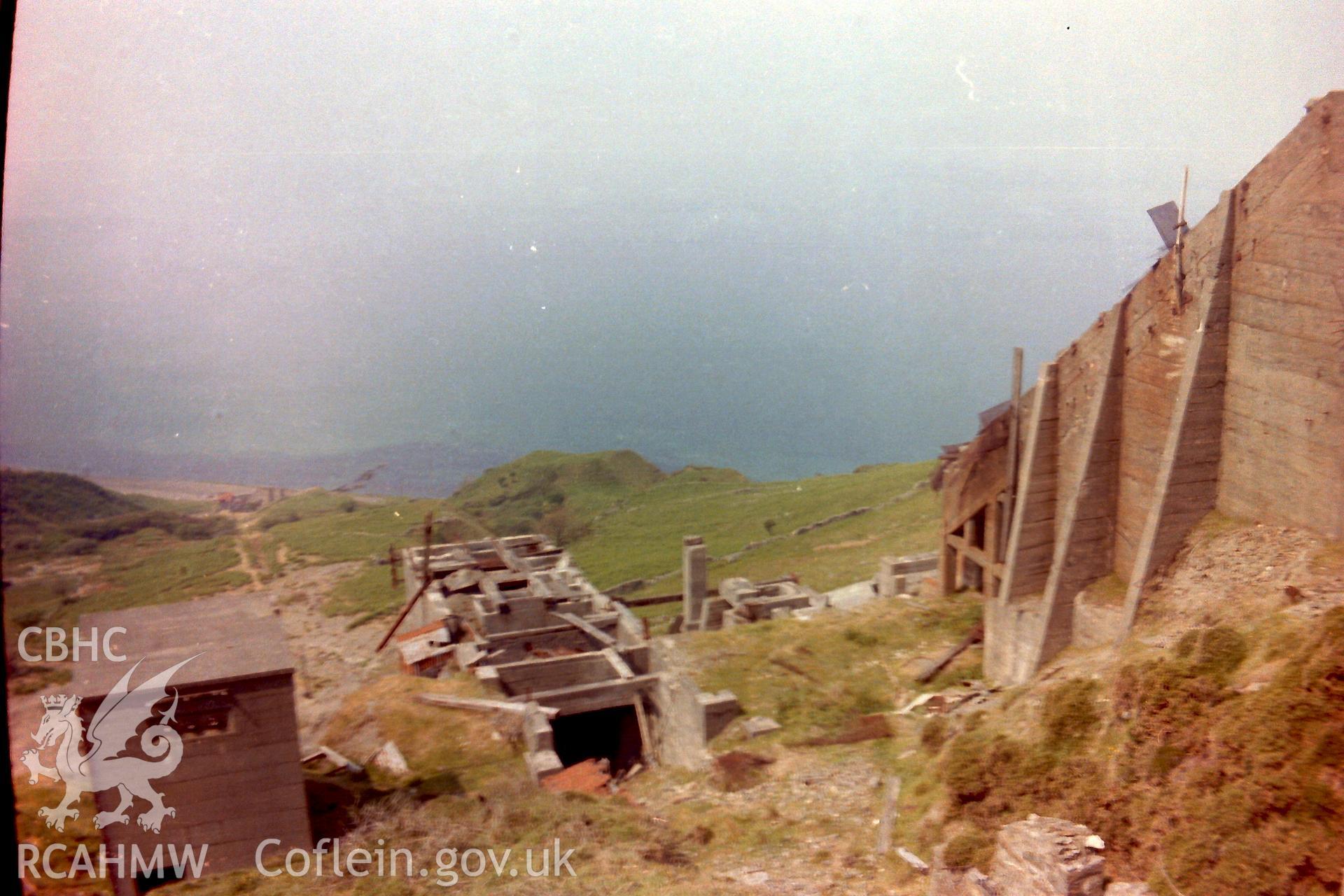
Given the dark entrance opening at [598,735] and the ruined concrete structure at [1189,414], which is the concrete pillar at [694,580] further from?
the ruined concrete structure at [1189,414]

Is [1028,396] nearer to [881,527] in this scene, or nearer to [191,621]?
[191,621]

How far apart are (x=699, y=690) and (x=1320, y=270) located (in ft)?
40.0

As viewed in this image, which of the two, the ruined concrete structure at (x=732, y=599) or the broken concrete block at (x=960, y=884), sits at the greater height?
the broken concrete block at (x=960, y=884)

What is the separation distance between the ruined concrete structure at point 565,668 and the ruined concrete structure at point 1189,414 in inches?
265

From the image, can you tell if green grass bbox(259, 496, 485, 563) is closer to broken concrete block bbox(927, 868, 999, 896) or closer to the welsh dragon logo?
the welsh dragon logo

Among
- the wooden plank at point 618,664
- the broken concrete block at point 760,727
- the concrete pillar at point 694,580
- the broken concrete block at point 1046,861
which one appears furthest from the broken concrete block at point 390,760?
the concrete pillar at point 694,580

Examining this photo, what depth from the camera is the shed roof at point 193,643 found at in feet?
34.7

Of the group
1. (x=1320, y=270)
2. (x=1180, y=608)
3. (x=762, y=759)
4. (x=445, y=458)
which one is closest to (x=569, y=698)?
Answer: (x=762, y=759)

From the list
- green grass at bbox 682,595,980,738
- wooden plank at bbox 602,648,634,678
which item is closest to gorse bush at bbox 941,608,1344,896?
green grass at bbox 682,595,980,738

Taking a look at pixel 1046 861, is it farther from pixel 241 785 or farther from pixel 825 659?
pixel 825 659

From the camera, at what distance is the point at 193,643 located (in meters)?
11.3

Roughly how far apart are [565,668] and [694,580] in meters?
5.62

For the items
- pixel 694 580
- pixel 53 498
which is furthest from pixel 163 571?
pixel 694 580

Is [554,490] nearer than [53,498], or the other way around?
[53,498]
